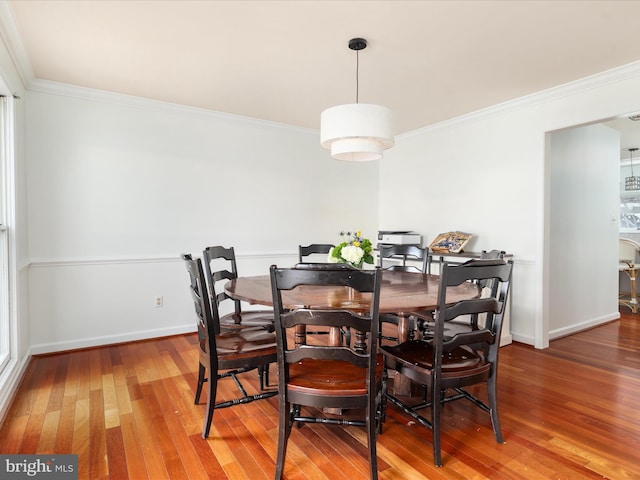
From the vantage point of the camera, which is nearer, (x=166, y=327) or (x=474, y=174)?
(x=166, y=327)

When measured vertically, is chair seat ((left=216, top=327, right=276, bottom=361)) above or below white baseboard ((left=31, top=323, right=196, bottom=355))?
above

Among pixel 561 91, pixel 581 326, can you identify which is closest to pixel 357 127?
pixel 561 91

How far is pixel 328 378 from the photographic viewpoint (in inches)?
66.5

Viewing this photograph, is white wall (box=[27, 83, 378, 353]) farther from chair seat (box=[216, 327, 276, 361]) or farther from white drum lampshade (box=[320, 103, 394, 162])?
white drum lampshade (box=[320, 103, 394, 162])

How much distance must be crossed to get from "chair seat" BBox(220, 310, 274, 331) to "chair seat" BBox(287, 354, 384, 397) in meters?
0.69

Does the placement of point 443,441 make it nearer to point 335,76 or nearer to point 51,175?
point 335,76

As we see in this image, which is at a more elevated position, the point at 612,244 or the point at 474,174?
the point at 474,174

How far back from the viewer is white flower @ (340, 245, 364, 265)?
218 centimetres

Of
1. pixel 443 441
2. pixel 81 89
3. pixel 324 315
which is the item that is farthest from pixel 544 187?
pixel 81 89

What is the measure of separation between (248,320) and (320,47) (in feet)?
6.42

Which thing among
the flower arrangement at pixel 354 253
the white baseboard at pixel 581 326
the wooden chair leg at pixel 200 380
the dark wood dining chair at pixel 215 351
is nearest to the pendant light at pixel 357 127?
the flower arrangement at pixel 354 253

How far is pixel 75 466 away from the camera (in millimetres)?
1744

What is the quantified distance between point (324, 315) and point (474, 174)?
3.23 metres

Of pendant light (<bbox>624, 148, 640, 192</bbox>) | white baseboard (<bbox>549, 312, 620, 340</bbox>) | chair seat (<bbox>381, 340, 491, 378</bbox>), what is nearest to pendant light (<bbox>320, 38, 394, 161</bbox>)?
chair seat (<bbox>381, 340, 491, 378</bbox>)
